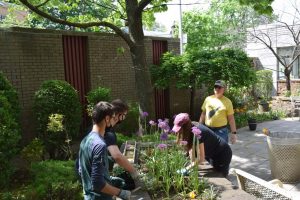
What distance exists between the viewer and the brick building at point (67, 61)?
25.5 ft

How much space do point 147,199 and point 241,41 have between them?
2054 centimetres

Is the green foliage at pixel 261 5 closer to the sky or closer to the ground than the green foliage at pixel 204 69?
closer to the sky

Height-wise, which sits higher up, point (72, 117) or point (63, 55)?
point (63, 55)

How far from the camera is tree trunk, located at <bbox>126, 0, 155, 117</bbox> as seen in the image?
7582 mm

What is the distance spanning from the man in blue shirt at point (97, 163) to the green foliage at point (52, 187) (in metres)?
1.85

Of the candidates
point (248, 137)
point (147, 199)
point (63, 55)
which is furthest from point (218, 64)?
point (147, 199)

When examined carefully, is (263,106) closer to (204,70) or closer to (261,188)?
(204,70)

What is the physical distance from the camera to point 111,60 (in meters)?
10.1

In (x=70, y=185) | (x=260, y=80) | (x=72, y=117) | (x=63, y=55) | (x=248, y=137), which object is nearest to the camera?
(x=70, y=185)

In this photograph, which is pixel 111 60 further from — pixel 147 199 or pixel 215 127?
pixel 147 199

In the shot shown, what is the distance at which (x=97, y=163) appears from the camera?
267 cm

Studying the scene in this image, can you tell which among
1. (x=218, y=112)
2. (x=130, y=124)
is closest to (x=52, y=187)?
(x=218, y=112)

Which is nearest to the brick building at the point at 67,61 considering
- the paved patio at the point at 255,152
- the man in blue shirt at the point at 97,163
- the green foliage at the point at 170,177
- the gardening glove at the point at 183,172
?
the paved patio at the point at 255,152

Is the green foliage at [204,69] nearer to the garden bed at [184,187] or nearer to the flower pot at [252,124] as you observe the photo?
the flower pot at [252,124]
